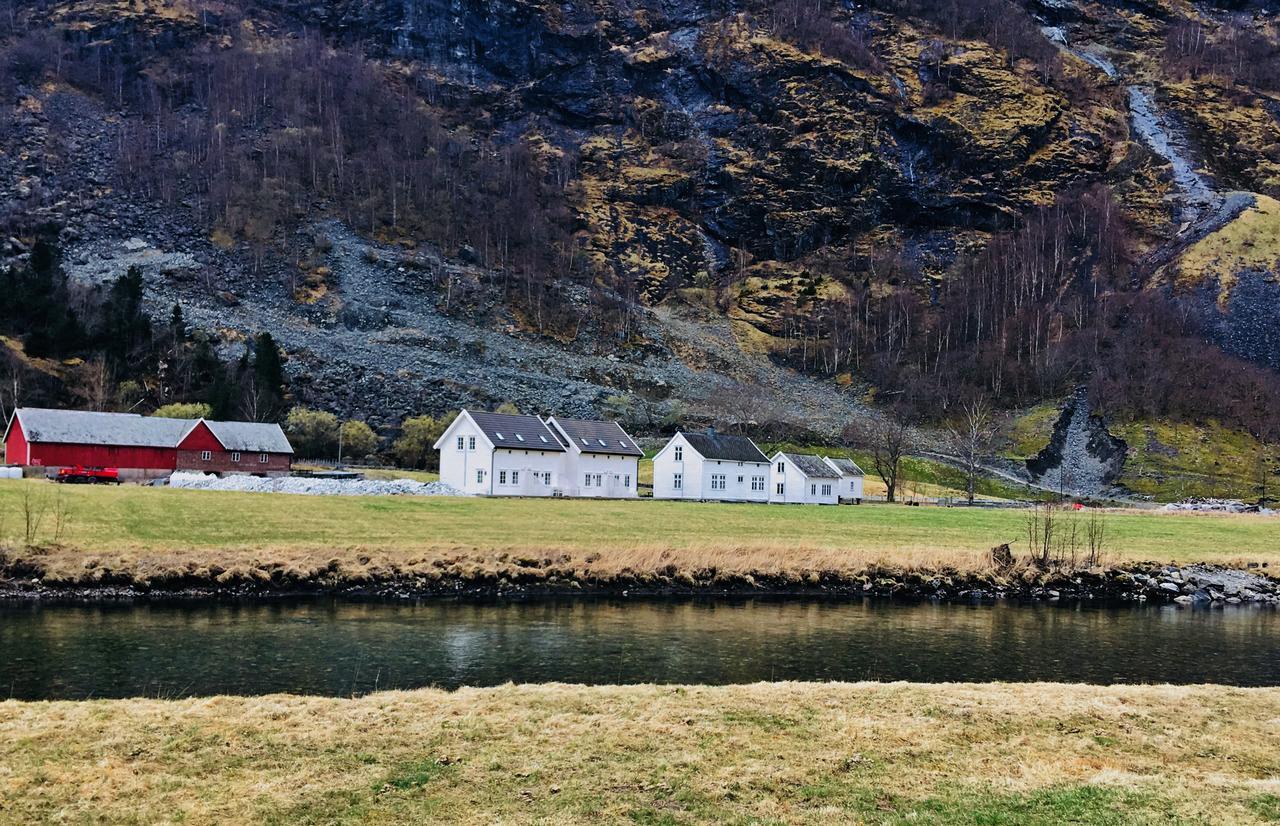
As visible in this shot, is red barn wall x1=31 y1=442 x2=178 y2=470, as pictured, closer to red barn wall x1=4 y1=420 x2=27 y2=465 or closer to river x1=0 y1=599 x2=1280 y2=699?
red barn wall x1=4 y1=420 x2=27 y2=465

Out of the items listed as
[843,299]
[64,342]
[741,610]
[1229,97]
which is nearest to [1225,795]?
[741,610]

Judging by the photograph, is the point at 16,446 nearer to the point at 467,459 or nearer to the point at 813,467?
the point at 467,459

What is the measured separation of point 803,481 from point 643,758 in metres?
65.3

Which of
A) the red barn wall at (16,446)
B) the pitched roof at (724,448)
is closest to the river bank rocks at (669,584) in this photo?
the pitched roof at (724,448)

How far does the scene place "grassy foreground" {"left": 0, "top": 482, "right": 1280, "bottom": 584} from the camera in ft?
106

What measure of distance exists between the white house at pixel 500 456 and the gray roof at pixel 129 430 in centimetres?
1804

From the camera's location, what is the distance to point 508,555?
115 ft

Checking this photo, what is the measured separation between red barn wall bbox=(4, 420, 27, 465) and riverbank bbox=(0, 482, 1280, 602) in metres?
23.4

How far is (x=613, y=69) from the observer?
19500cm

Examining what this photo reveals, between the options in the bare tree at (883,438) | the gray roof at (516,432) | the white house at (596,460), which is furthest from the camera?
the bare tree at (883,438)

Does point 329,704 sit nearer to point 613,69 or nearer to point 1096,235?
point 1096,235

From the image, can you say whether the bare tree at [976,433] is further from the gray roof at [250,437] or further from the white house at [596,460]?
the gray roof at [250,437]

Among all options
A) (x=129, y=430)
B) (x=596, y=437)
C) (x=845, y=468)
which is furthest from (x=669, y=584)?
(x=129, y=430)

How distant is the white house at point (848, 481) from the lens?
77812 millimetres
